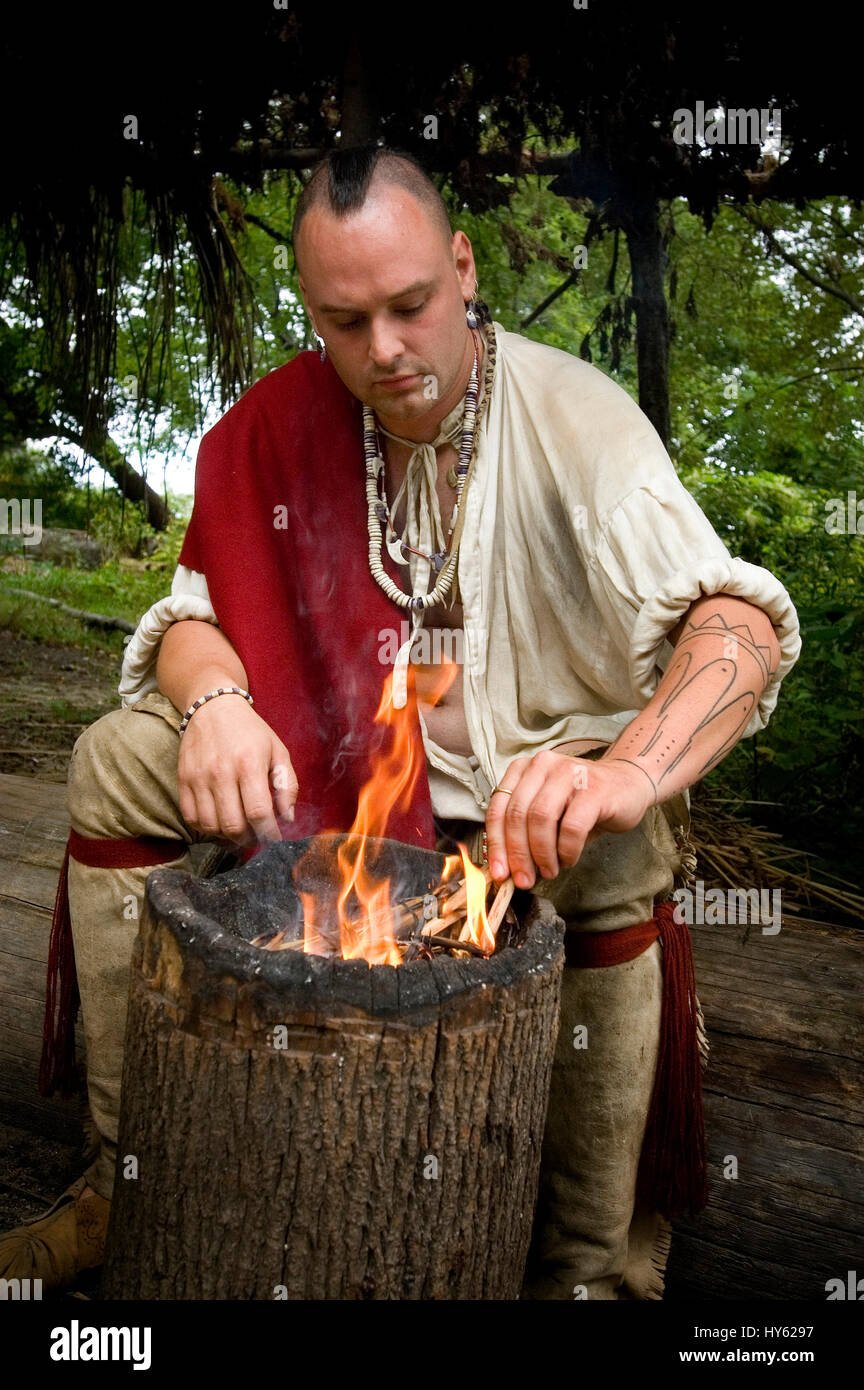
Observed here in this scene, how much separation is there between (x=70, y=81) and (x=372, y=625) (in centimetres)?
227

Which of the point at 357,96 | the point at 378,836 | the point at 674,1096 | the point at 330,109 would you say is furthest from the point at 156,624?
the point at 330,109

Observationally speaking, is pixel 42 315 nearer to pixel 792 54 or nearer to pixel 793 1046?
pixel 792 54

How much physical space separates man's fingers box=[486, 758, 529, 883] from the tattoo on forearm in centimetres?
18

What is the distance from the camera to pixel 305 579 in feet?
7.50

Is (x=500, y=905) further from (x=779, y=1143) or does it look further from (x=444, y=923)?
(x=779, y=1143)

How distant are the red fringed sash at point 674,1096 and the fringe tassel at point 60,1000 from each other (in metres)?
0.97

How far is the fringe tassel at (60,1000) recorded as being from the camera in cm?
216

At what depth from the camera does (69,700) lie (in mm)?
6176

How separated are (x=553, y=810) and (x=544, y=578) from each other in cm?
73

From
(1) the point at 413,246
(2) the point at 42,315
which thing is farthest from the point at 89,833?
(2) the point at 42,315

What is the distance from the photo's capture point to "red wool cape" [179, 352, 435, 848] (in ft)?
7.19

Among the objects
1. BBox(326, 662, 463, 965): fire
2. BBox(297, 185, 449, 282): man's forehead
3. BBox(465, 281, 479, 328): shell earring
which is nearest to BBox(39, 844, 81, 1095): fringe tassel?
BBox(326, 662, 463, 965): fire

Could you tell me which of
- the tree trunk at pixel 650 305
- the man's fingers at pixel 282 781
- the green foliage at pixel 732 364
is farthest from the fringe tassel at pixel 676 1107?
the tree trunk at pixel 650 305

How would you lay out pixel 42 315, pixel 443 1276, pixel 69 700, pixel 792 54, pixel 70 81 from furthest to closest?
pixel 69 700 < pixel 42 315 < pixel 70 81 < pixel 792 54 < pixel 443 1276
